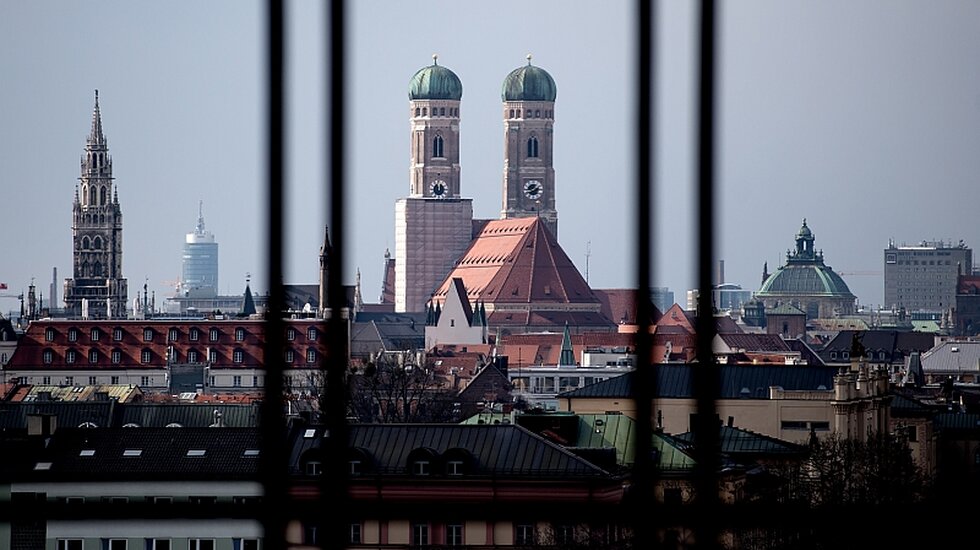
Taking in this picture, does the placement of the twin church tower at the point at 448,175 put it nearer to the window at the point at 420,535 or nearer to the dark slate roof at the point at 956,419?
the dark slate roof at the point at 956,419

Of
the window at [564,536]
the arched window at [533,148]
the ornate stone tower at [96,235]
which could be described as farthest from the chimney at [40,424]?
the arched window at [533,148]

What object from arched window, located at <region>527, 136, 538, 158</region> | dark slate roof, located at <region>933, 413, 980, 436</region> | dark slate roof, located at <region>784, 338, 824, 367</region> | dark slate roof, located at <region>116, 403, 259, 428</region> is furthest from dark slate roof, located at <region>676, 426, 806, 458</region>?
arched window, located at <region>527, 136, 538, 158</region>

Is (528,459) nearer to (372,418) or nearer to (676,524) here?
(676,524)

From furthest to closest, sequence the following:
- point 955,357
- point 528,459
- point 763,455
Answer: point 955,357 < point 763,455 < point 528,459

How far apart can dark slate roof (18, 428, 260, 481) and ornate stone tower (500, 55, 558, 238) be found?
310 ft

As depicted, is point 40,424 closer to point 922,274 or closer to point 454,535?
point 454,535

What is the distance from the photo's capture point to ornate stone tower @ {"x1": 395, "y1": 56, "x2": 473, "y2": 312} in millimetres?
110688

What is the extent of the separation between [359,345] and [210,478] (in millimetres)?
82829

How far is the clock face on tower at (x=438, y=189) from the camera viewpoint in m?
113

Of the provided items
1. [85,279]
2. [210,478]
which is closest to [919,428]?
[210,478]

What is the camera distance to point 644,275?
278cm

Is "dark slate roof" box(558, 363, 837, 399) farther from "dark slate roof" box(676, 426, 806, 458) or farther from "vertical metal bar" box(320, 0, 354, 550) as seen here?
"vertical metal bar" box(320, 0, 354, 550)

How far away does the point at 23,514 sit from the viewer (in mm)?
2588

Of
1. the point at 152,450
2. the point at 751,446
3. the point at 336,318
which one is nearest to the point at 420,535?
the point at 152,450
